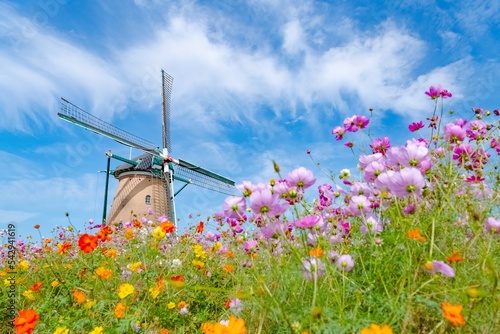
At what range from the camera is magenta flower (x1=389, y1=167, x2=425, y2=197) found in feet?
6.03

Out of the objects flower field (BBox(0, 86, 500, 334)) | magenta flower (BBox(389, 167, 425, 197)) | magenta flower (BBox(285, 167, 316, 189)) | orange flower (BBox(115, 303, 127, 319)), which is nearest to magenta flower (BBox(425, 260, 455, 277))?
flower field (BBox(0, 86, 500, 334))

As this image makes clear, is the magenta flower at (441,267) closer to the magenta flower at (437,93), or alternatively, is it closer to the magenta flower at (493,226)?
the magenta flower at (493,226)

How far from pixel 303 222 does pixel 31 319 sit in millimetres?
1551

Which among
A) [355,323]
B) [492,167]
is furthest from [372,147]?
[355,323]

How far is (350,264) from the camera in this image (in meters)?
1.91

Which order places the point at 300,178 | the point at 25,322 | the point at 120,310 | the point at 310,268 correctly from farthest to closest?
1. the point at 120,310
2. the point at 25,322
3. the point at 300,178
4. the point at 310,268

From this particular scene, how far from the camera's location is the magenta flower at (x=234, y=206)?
1.91 m

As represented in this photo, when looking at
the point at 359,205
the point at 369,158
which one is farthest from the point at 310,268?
the point at 369,158

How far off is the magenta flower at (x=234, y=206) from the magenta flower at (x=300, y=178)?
0.24 meters

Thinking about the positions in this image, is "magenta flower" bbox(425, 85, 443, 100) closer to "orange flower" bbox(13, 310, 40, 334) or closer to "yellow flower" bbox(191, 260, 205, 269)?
"yellow flower" bbox(191, 260, 205, 269)

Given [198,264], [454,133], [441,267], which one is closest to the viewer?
[441,267]

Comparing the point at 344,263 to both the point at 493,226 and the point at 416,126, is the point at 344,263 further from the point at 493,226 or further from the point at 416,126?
the point at 416,126

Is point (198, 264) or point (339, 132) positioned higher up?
point (339, 132)

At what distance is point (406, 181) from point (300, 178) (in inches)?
19.1
